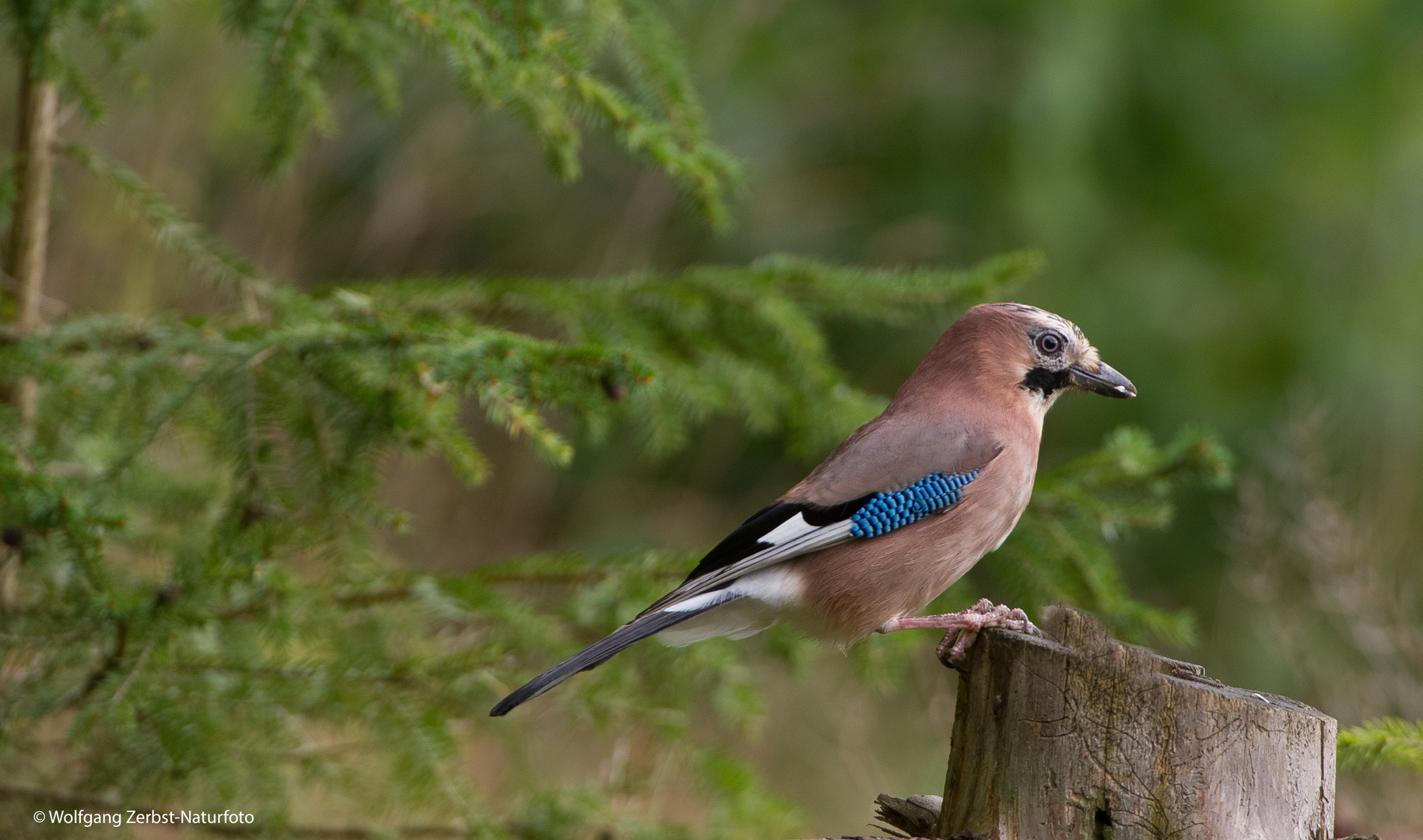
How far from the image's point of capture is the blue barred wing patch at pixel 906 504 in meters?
2.87

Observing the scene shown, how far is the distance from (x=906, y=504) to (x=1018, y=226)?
379cm

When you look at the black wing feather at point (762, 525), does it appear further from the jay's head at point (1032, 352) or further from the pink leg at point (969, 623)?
the jay's head at point (1032, 352)

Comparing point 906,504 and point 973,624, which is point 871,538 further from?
point 973,624

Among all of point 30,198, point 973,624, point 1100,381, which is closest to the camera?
point 973,624

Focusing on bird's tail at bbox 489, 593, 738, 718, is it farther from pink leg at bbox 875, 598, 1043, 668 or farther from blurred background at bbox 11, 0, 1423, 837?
blurred background at bbox 11, 0, 1423, 837

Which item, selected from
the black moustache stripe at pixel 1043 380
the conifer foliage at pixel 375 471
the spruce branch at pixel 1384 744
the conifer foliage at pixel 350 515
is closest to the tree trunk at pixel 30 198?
the conifer foliage at pixel 375 471

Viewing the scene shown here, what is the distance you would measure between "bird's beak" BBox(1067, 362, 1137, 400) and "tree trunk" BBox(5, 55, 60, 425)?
2.73m

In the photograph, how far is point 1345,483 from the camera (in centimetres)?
600

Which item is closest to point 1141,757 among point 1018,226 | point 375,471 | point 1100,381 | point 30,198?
point 1100,381

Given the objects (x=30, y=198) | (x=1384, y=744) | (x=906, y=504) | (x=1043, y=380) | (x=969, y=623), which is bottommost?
(x=1384, y=744)

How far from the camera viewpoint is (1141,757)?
1979 mm

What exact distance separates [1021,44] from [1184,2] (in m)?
0.85

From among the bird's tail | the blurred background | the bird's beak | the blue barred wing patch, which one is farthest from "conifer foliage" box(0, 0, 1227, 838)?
the blurred background

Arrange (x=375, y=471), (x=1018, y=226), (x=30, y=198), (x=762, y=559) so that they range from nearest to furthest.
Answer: (x=762, y=559) < (x=375, y=471) < (x=30, y=198) < (x=1018, y=226)
